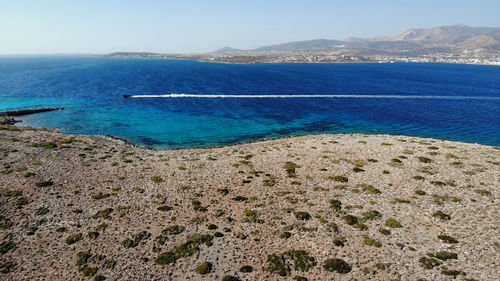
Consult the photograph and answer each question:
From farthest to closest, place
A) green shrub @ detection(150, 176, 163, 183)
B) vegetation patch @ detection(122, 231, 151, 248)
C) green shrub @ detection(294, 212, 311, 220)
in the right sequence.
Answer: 1. green shrub @ detection(150, 176, 163, 183)
2. green shrub @ detection(294, 212, 311, 220)
3. vegetation patch @ detection(122, 231, 151, 248)

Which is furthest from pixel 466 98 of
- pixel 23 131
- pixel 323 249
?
pixel 23 131

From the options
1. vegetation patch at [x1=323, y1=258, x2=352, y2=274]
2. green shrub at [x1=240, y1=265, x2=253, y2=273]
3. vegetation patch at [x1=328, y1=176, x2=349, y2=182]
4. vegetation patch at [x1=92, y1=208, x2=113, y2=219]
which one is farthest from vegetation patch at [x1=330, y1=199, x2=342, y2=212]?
vegetation patch at [x1=92, y1=208, x2=113, y2=219]

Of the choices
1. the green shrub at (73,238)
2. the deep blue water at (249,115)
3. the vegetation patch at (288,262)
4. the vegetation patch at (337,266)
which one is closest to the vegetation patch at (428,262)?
the vegetation patch at (337,266)

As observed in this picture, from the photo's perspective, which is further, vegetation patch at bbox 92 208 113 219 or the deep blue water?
the deep blue water

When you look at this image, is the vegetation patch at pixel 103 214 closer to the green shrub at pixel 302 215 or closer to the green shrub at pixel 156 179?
the green shrub at pixel 156 179

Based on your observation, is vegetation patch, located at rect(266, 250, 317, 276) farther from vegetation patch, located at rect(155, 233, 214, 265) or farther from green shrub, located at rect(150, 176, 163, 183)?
green shrub, located at rect(150, 176, 163, 183)

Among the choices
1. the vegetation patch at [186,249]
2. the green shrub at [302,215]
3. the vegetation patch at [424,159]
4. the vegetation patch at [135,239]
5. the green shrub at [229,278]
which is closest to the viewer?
the green shrub at [229,278]

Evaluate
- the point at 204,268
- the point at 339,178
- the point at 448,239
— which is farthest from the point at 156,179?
the point at 448,239

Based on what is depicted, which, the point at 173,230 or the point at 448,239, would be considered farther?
the point at 173,230

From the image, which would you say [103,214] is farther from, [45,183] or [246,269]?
[246,269]

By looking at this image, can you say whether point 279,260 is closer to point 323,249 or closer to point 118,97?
point 323,249
